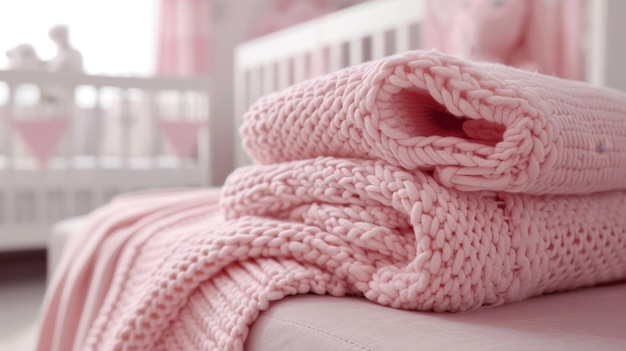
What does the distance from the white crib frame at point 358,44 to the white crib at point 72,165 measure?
0.72 feet

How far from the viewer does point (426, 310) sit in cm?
48

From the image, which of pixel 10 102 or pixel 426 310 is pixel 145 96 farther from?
pixel 426 310

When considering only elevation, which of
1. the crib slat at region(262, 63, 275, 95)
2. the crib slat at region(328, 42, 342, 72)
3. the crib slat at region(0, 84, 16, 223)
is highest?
the crib slat at region(328, 42, 342, 72)

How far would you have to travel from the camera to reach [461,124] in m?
0.52

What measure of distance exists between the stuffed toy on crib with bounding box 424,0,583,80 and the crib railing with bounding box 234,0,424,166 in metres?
0.24

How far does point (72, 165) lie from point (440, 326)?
2.04 m

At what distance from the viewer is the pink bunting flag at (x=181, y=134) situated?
2.35 metres

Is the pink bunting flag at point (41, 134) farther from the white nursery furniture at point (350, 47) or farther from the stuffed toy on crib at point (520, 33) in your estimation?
the stuffed toy on crib at point (520, 33)

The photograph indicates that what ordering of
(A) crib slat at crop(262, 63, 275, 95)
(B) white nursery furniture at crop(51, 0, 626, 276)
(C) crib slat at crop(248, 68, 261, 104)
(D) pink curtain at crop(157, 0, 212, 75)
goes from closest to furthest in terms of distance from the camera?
(B) white nursery furniture at crop(51, 0, 626, 276) → (A) crib slat at crop(262, 63, 275, 95) → (C) crib slat at crop(248, 68, 261, 104) → (D) pink curtain at crop(157, 0, 212, 75)

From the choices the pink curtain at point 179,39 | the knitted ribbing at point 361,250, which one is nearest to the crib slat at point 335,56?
the pink curtain at point 179,39

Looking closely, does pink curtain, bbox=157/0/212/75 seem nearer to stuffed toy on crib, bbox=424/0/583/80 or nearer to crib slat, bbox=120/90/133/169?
crib slat, bbox=120/90/133/169

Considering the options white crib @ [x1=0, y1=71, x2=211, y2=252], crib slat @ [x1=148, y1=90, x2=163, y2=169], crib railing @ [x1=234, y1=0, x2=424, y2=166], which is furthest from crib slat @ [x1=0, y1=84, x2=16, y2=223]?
crib railing @ [x1=234, y1=0, x2=424, y2=166]

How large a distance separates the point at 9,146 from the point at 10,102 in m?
0.15

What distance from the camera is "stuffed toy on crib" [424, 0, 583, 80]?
1285 mm
